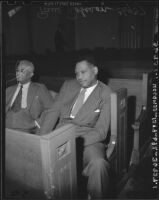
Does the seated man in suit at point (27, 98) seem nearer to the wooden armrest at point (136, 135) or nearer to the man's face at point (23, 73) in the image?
the man's face at point (23, 73)

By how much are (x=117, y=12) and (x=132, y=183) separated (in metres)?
1.61

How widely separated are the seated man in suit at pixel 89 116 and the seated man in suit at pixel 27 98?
0.14 m

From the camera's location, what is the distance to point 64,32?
2.69 meters

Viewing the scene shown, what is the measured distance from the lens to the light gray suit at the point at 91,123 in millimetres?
2170

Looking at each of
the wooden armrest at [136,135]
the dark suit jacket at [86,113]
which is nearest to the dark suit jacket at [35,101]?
the dark suit jacket at [86,113]

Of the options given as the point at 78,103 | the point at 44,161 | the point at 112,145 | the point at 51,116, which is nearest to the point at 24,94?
the point at 51,116

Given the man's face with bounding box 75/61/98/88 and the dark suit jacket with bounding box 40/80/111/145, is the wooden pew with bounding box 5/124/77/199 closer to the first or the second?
the dark suit jacket with bounding box 40/80/111/145

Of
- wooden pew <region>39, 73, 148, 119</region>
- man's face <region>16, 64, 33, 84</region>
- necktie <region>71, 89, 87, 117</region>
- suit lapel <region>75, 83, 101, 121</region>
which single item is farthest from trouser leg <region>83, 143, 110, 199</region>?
man's face <region>16, 64, 33, 84</region>

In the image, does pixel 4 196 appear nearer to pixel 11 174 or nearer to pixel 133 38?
pixel 11 174

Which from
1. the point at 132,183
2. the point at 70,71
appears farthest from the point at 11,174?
the point at 70,71

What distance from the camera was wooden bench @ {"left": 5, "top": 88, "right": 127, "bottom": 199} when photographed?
5.50 feet

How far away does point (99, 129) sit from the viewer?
2.41 metres

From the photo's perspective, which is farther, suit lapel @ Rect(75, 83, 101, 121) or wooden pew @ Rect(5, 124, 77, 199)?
suit lapel @ Rect(75, 83, 101, 121)

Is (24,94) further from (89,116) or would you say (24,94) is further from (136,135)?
(136,135)
